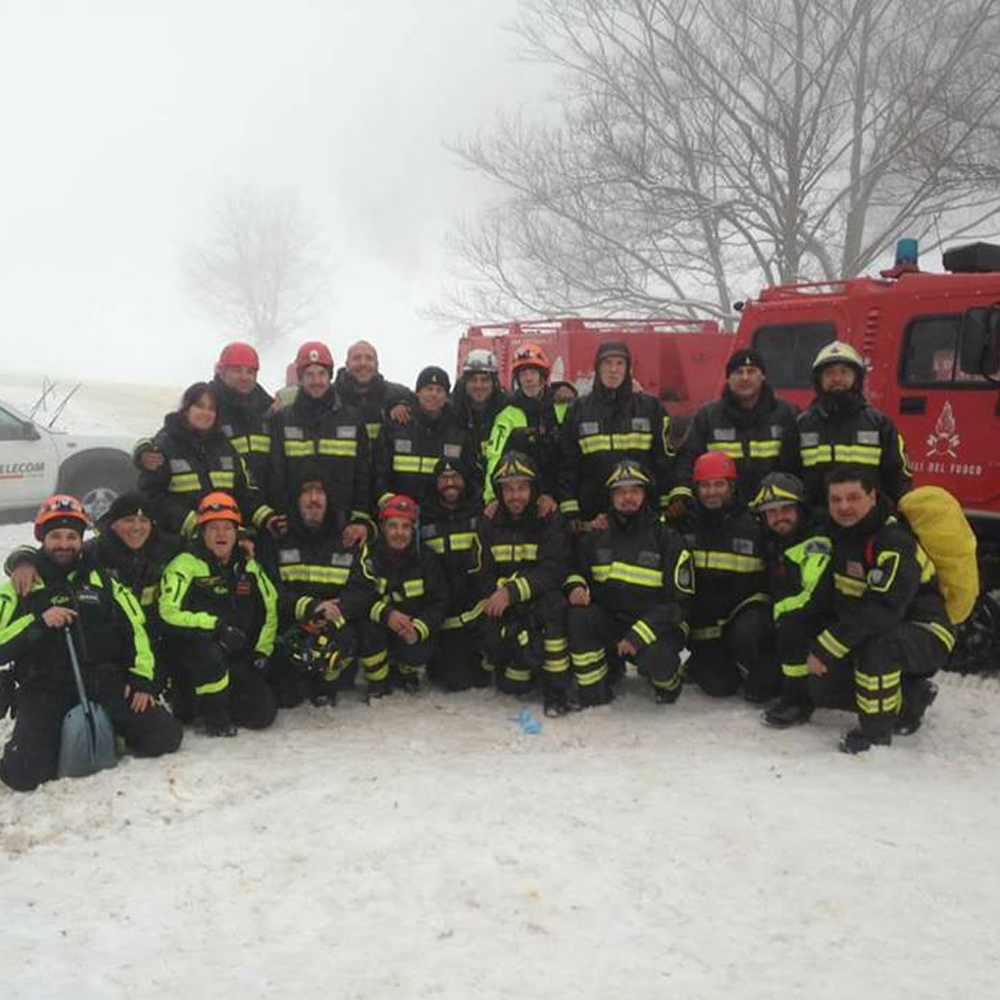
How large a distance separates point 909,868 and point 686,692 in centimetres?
216

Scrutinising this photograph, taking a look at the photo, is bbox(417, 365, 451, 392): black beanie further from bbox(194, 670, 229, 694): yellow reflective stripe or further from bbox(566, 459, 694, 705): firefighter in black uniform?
bbox(194, 670, 229, 694): yellow reflective stripe

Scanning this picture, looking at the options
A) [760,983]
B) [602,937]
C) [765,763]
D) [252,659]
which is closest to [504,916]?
[602,937]

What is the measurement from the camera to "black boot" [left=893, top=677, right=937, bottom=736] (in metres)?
4.54

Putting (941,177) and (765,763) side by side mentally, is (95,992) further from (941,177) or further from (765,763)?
(941,177)

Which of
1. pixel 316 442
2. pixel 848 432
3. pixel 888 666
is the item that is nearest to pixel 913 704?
pixel 888 666

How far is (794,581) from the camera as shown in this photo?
4.73 metres

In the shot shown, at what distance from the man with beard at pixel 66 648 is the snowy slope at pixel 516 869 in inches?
10.1

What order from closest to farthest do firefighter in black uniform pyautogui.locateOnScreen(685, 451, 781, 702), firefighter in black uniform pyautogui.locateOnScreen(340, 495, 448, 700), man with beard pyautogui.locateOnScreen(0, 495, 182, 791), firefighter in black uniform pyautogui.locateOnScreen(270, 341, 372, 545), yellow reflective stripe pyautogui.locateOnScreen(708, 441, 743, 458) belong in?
man with beard pyautogui.locateOnScreen(0, 495, 182, 791), firefighter in black uniform pyautogui.locateOnScreen(685, 451, 781, 702), firefighter in black uniform pyautogui.locateOnScreen(340, 495, 448, 700), yellow reflective stripe pyautogui.locateOnScreen(708, 441, 743, 458), firefighter in black uniform pyautogui.locateOnScreen(270, 341, 372, 545)

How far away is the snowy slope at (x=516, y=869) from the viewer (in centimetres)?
271

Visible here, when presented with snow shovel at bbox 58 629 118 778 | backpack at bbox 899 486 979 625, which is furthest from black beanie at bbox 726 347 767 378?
snow shovel at bbox 58 629 118 778

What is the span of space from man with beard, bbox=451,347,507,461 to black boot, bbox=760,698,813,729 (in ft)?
7.66

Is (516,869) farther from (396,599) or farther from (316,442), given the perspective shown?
(316,442)

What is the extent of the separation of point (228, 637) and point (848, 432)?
11.5 ft

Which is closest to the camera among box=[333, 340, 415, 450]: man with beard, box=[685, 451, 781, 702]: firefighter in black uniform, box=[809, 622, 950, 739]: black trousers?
box=[809, 622, 950, 739]: black trousers
